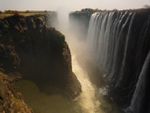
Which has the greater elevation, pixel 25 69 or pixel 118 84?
pixel 25 69

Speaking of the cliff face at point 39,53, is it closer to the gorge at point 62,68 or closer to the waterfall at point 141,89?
the gorge at point 62,68

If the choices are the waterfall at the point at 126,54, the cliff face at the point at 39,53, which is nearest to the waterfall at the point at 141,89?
the waterfall at the point at 126,54

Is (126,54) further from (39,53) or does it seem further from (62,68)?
(39,53)

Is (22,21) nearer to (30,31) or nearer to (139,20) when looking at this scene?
(30,31)

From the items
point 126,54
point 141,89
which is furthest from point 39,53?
point 141,89

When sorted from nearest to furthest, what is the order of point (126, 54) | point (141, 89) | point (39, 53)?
point (141, 89)
point (39, 53)
point (126, 54)

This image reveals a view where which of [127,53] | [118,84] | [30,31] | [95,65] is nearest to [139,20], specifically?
[127,53]
